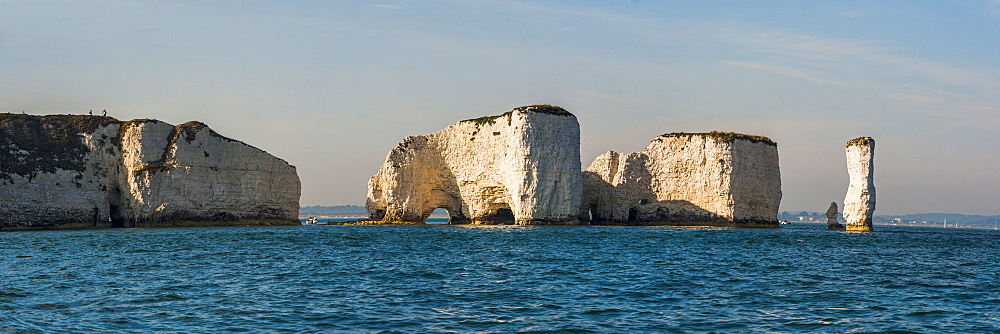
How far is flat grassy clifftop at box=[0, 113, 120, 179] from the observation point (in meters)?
56.7

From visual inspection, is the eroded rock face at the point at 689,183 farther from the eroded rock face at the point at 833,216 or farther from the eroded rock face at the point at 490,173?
the eroded rock face at the point at 490,173

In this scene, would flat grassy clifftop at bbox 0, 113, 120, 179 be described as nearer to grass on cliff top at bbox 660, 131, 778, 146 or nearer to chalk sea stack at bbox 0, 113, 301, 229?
chalk sea stack at bbox 0, 113, 301, 229

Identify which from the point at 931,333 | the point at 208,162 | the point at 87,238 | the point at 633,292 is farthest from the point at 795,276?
the point at 208,162

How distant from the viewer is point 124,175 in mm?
61688

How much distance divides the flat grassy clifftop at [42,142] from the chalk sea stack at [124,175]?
0.06 meters

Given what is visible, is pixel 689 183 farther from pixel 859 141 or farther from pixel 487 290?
pixel 487 290

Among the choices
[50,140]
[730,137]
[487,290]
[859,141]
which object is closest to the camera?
[487,290]

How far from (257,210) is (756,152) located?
4254 cm

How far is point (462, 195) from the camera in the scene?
72.0m

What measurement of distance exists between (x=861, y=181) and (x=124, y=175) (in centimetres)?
5591

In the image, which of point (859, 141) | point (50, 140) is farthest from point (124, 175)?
point (859, 141)

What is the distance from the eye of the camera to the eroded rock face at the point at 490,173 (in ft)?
212

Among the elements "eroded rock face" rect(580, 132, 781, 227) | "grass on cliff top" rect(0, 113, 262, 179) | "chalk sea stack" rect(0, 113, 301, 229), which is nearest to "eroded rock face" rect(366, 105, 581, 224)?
"eroded rock face" rect(580, 132, 781, 227)

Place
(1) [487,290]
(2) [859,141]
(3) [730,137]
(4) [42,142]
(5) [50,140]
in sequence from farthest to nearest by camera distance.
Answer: (3) [730,137] < (2) [859,141] < (5) [50,140] < (4) [42,142] < (1) [487,290]
